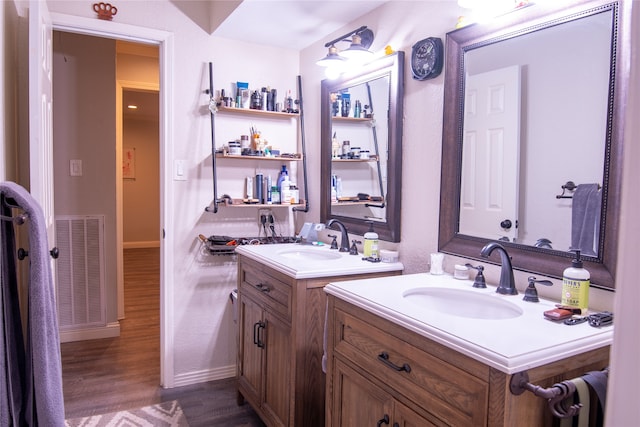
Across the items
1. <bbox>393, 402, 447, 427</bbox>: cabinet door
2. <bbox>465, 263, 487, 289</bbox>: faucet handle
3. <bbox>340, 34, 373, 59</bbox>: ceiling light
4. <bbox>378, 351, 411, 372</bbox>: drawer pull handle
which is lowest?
<bbox>393, 402, 447, 427</bbox>: cabinet door

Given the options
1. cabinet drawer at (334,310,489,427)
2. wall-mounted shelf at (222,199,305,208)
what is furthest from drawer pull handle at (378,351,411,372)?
wall-mounted shelf at (222,199,305,208)

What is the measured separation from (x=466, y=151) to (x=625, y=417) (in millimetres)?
1445

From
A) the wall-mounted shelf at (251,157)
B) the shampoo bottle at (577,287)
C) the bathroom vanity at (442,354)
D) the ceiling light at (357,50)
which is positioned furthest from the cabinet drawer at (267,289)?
the ceiling light at (357,50)

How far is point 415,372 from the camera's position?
1196 millimetres

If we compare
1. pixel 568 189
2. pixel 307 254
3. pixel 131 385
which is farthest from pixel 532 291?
pixel 131 385

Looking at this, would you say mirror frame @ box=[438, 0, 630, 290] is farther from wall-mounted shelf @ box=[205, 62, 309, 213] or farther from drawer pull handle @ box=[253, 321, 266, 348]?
wall-mounted shelf @ box=[205, 62, 309, 213]

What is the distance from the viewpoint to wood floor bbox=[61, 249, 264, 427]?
2427mm

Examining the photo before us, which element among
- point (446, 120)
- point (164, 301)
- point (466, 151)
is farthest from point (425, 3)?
point (164, 301)

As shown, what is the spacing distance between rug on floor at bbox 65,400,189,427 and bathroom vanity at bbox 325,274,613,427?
1153 millimetres

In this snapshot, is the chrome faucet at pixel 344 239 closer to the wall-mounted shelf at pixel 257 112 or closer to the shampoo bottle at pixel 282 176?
the shampoo bottle at pixel 282 176

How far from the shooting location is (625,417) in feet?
1.18

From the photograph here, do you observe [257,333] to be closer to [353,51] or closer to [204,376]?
[204,376]

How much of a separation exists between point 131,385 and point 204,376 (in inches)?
16.8

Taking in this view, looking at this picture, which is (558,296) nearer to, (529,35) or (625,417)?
(529,35)
